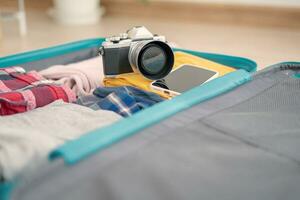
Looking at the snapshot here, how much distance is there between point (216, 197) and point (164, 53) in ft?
1.22

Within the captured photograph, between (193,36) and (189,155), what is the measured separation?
1081 mm

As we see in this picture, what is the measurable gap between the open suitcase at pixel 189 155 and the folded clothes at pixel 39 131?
0.03 m

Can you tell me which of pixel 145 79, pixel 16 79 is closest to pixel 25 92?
pixel 16 79

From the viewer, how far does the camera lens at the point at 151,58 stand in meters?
0.70

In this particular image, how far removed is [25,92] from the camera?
66 cm

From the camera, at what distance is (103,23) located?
5.68 feet

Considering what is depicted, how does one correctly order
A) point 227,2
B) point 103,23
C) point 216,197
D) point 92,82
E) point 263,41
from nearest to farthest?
point 216,197
point 92,82
point 263,41
point 227,2
point 103,23

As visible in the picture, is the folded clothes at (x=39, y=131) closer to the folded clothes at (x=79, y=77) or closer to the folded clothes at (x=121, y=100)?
the folded clothes at (x=121, y=100)

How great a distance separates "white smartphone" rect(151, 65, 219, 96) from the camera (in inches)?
27.4

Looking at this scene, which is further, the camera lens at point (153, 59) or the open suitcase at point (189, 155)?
the camera lens at point (153, 59)

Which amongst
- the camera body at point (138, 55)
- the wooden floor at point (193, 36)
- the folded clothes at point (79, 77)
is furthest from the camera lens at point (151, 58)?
the wooden floor at point (193, 36)

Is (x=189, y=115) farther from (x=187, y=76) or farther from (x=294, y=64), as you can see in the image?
(x=294, y=64)

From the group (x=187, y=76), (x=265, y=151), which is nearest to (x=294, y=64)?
(x=187, y=76)

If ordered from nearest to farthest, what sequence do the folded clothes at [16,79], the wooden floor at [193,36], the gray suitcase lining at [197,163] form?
1. the gray suitcase lining at [197,163]
2. the folded clothes at [16,79]
3. the wooden floor at [193,36]
